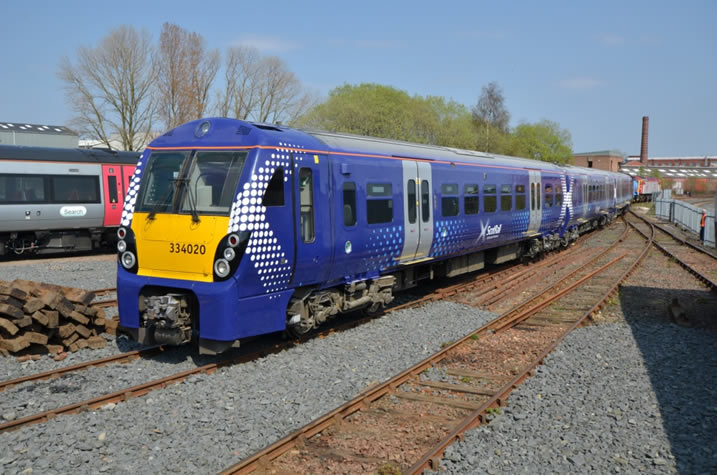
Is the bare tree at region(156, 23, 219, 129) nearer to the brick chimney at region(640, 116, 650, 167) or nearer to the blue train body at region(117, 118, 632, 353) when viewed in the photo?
the blue train body at region(117, 118, 632, 353)

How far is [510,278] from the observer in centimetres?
1572

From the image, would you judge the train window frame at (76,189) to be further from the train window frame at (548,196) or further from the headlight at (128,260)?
the train window frame at (548,196)

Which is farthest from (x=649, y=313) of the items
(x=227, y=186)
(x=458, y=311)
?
(x=227, y=186)

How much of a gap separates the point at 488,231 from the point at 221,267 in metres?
8.78

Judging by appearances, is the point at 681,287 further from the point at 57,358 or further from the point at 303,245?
the point at 57,358

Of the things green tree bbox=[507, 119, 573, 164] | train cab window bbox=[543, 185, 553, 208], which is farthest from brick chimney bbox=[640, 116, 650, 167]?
train cab window bbox=[543, 185, 553, 208]

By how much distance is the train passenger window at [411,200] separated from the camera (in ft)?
36.0

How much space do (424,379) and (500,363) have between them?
4.43 ft

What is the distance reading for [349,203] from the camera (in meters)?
9.23

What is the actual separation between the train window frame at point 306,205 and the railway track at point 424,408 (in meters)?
2.34

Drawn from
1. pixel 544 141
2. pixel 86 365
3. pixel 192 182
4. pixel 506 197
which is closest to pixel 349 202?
pixel 192 182

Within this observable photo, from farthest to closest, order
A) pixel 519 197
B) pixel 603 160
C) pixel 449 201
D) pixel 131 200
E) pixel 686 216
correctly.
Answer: pixel 603 160
pixel 686 216
pixel 519 197
pixel 449 201
pixel 131 200

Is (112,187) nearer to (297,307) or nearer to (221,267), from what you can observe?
(297,307)

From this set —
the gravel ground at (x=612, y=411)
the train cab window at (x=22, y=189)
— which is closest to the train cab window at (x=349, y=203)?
the gravel ground at (x=612, y=411)
